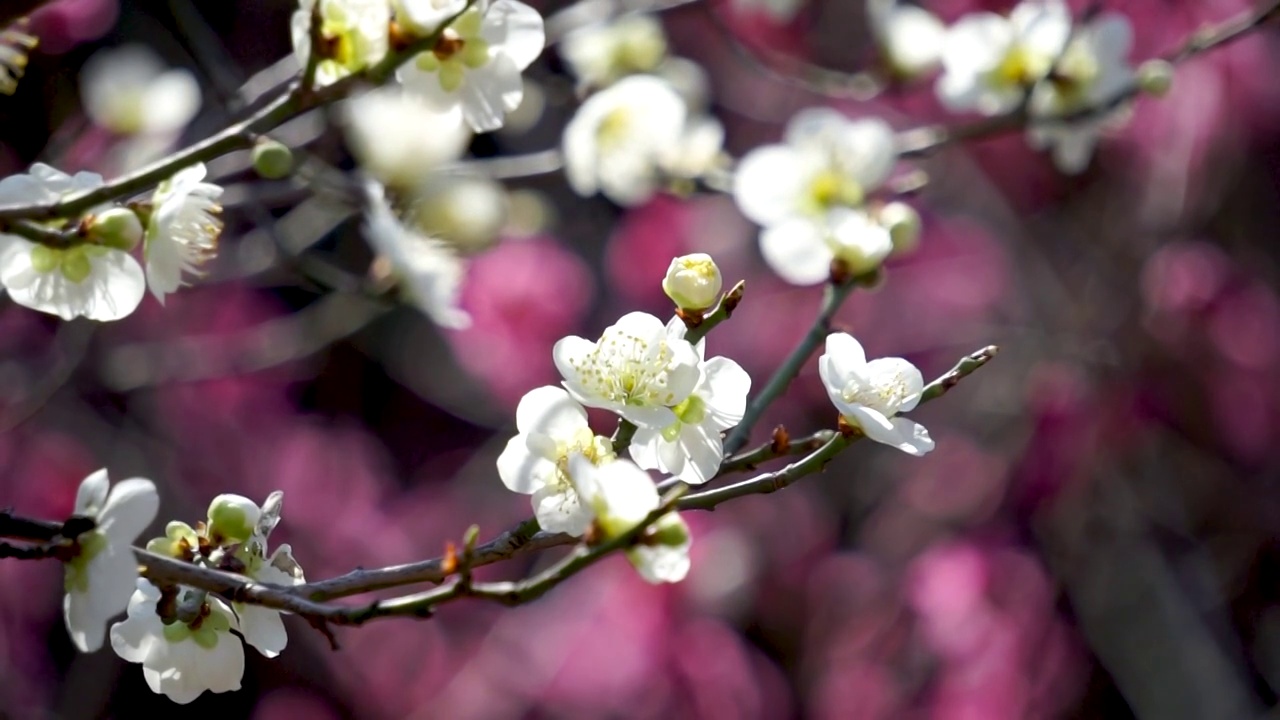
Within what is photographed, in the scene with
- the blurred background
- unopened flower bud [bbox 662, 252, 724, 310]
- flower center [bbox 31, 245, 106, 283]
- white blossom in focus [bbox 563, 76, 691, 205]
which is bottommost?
the blurred background

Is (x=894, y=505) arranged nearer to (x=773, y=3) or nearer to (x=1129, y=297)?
(x=1129, y=297)

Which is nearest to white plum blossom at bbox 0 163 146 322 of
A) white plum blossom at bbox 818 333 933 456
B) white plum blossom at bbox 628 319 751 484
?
white plum blossom at bbox 628 319 751 484

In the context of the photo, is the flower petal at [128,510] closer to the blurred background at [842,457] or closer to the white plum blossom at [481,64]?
the white plum blossom at [481,64]

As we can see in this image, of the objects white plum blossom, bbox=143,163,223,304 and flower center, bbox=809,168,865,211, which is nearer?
white plum blossom, bbox=143,163,223,304

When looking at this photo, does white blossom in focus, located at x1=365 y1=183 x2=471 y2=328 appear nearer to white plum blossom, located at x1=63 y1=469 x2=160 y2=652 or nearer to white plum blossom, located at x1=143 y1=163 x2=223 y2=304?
white plum blossom, located at x1=143 y1=163 x2=223 y2=304

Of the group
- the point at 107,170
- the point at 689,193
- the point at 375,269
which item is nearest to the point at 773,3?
the point at 689,193

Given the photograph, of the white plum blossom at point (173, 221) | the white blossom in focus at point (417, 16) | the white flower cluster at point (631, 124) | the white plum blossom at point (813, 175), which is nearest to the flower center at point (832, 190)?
the white plum blossom at point (813, 175)

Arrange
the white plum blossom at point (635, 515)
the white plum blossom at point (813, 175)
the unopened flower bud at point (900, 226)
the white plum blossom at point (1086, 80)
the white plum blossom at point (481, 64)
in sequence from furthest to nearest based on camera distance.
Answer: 1. the white plum blossom at point (1086, 80)
2. the white plum blossom at point (813, 175)
3. the unopened flower bud at point (900, 226)
4. the white plum blossom at point (481, 64)
5. the white plum blossom at point (635, 515)
